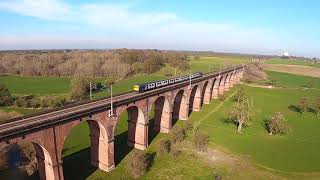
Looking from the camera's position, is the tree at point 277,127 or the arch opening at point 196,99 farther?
the arch opening at point 196,99

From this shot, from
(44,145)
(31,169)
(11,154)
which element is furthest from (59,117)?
(11,154)

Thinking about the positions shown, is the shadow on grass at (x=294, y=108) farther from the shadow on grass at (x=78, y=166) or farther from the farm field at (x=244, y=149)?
the shadow on grass at (x=78, y=166)

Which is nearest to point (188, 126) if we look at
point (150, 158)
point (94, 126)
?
point (150, 158)

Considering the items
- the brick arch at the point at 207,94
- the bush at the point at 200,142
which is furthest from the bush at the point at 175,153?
the brick arch at the point at 207,94

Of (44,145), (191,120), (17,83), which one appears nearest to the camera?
(44,145)

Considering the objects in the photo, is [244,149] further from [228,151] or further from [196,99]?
[196,99]

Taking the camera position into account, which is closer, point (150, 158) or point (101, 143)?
point (101, 143)

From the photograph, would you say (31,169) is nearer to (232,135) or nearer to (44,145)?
(44,145)
